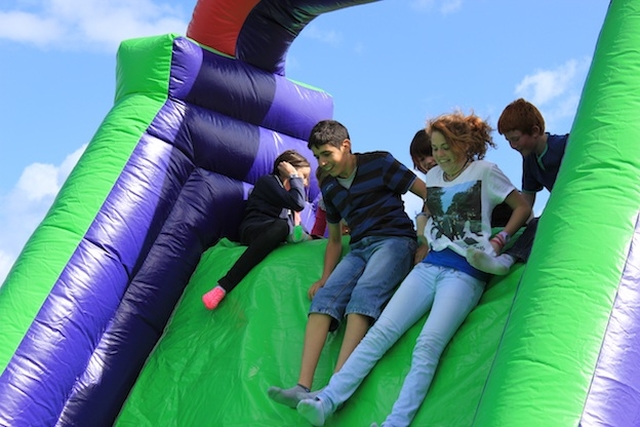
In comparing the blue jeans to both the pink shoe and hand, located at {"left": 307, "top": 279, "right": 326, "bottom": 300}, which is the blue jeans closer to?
hand, located at {"left": 307, "top": 279, "right": 326, "bottom": 300}

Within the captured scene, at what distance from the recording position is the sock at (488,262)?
88.1 inches

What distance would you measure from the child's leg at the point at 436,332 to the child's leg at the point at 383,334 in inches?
2.3

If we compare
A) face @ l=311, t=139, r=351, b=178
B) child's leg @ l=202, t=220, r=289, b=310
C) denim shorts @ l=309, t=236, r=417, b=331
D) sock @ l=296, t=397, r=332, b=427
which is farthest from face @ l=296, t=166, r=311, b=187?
sock @ l=296, t=397, r=332, b=427

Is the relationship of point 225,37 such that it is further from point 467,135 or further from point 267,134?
point 467,135

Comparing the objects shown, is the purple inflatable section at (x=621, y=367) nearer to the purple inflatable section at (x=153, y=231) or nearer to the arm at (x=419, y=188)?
the arm at (x=419, y=188)

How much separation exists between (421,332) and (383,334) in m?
0.14

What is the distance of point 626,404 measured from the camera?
1.75 meters

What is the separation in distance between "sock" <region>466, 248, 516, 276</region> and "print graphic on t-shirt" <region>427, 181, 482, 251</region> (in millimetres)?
102

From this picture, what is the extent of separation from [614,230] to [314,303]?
1072mm

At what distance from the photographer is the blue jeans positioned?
2197mm

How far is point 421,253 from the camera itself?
2.65 metres

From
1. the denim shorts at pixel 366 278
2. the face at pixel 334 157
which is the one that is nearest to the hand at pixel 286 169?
the face at pixel 334 157

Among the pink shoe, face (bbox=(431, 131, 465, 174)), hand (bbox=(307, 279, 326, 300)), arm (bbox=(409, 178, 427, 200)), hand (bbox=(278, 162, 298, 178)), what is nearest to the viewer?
face (bbox=(431, 131, 465, 174))

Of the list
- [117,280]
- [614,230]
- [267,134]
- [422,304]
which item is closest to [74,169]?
[117,280]
